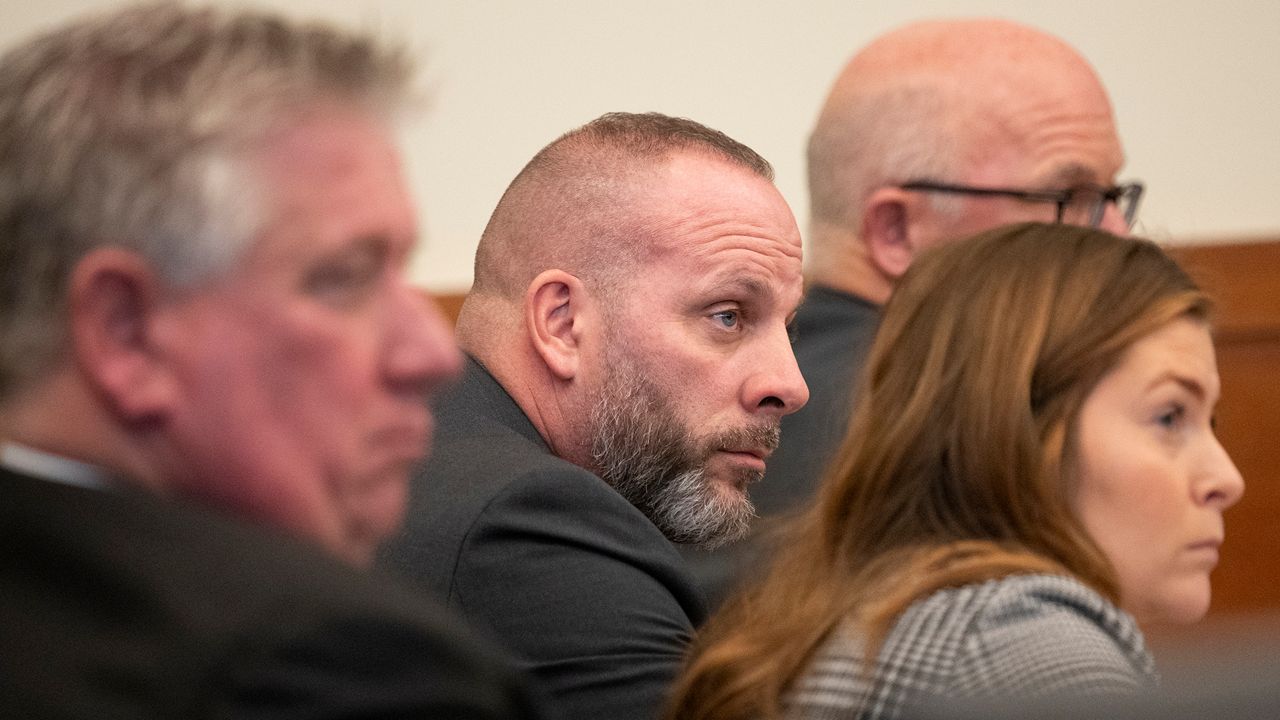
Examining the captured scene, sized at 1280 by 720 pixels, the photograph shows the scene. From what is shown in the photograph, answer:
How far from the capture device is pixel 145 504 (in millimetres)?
809

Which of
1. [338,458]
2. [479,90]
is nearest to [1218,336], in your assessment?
[479,90]

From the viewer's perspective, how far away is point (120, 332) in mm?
848

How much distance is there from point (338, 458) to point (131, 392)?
11cm

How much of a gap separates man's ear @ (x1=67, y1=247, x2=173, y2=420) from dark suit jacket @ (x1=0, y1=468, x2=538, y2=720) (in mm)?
53

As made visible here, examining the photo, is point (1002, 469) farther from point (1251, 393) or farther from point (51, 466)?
point (1251, 393)

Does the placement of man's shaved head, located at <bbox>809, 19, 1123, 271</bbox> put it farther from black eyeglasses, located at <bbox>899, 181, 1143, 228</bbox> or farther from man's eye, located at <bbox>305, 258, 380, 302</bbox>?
man's eye, located at <bbox>305, 258, 380, 302</bbox>

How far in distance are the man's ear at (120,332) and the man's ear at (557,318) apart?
117 centimetres

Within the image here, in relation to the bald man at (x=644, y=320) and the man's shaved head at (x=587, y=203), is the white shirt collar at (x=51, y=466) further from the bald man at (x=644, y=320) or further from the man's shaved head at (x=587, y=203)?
the man's shaved head at (x=587, y=203)

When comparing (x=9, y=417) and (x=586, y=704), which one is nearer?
(x=9, y=417)

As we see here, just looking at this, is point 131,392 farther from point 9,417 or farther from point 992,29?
point 992,29

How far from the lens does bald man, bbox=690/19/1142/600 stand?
2.76 metres

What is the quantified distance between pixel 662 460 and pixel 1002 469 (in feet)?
2.22

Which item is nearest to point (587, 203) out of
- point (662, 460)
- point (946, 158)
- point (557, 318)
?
point (557, 318)

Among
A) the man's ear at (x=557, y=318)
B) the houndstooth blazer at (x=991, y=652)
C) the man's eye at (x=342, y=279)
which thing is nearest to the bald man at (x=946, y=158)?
the man's ear at (x=557, y=318)
